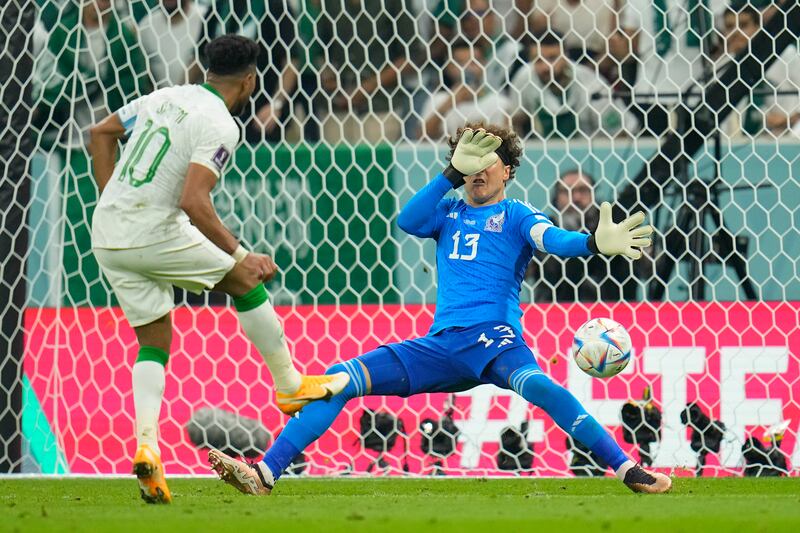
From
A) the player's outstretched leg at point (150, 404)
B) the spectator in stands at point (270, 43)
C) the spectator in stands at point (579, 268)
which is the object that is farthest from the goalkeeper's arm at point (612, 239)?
the spectator in stands at point (270, 43)

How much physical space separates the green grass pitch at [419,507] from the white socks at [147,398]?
0.24 meters

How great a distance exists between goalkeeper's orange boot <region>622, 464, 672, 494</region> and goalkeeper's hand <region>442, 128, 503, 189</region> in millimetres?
1328

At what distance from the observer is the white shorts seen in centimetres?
409

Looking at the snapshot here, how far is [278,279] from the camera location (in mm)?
6652

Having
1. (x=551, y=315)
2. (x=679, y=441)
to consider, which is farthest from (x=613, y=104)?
(x=679, y=441)

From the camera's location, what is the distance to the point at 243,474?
15.1 feet

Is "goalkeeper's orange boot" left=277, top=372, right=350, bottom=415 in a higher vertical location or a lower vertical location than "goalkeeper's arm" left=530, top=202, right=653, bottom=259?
lower

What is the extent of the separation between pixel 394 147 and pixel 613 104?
1255mm

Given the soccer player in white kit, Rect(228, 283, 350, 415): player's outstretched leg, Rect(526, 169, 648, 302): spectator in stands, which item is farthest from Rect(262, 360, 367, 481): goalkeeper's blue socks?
Rect(526, 169, 648, 302): spectator in stands

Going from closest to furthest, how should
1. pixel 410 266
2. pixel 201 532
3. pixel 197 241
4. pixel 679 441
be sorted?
pixel 201 532
pixel 197 241
pixel 679 441
pixel 410 266

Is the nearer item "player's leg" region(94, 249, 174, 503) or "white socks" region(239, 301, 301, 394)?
"player's leg" region(94, 249, 174, 503)

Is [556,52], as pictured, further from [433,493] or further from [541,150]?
[433,493]

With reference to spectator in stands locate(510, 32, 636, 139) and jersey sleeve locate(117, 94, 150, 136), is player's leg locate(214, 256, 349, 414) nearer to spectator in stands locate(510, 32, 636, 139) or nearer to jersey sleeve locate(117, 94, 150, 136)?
jersey sleeve locate(117, 94, 150, 136)

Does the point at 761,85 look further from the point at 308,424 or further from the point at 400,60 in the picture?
the point at 308,424
